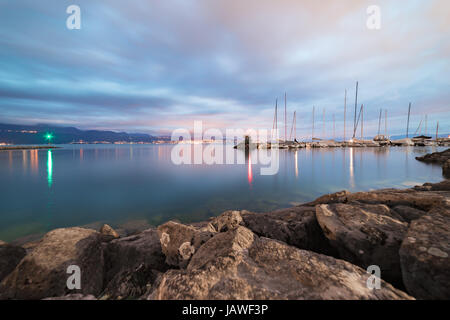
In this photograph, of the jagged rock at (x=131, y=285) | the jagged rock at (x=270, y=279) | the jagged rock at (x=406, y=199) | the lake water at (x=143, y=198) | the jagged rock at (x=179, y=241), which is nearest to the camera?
the jagged rock at (x=270, y=279)

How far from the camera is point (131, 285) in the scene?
2.68 meters

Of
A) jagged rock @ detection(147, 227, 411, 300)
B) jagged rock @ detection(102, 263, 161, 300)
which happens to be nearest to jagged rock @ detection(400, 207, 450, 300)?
jagged rock @ detection(147, 227, 411, 300)

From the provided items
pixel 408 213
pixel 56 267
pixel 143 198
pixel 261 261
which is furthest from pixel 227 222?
pixel 143 198

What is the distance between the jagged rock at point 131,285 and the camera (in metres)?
2.51

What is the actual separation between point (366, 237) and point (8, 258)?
7.28m

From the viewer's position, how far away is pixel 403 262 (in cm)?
243

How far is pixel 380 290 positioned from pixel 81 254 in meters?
4.65

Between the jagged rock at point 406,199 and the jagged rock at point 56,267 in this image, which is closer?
the jagged rock at point 56,267

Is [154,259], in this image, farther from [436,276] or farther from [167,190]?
[167,190]

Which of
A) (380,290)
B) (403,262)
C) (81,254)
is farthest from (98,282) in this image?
(403,262)

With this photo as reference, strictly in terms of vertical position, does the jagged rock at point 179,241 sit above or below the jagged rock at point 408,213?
below

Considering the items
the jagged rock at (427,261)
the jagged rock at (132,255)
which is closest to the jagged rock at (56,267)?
the jagged rock at (132,255)

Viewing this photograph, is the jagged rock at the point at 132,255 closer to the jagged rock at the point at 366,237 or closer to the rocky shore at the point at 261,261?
the rocky shore at the point at 261,261

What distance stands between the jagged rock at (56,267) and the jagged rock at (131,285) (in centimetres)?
59
